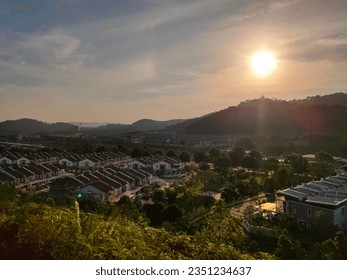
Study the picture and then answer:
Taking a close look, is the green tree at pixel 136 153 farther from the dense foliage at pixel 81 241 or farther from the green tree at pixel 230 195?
the dense foliage at pixel 81 241

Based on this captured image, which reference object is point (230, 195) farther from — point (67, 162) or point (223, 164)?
point (67, 162)

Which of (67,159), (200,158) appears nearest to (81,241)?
(67,159)

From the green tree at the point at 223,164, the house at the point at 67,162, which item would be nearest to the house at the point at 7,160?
the house at the point at 67,162

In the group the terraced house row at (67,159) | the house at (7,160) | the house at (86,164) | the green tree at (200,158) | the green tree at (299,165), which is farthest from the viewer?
the green tree at (200,158)

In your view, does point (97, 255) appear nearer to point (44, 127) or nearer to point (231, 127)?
point (231, 127)

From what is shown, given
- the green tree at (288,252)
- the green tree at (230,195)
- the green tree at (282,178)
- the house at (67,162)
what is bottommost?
the green tree at (230,195)

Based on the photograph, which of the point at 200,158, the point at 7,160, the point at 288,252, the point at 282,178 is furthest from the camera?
the point at 200,158
